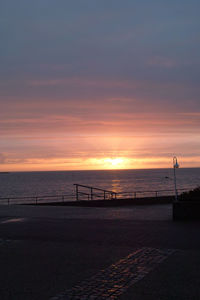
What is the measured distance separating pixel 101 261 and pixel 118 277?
1369 mm

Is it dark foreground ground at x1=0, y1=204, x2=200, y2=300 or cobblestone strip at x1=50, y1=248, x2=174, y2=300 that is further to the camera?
dark foreground ground at x1=0, y1=204, x2=200, y2=300

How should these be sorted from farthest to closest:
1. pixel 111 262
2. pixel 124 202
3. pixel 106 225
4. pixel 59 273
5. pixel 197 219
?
pixel 124 202 → pixel 197 219 → pixel 106 225 → pixel 111 262 → pixel 59 273

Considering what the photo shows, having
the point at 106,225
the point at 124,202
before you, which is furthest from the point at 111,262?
the point at 124,202

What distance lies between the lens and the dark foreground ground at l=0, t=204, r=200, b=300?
A: 6539 millimetres

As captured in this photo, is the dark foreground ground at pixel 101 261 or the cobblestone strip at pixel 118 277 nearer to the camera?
the cobblestone strip at pixel 118 277

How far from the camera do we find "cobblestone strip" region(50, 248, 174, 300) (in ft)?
20.8

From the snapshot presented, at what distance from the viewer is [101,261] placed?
28.5 ft

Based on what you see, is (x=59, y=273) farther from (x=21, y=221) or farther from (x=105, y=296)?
(x=21, y=221)

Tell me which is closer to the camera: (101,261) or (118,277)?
(118,277)

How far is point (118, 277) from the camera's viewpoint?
289 inches

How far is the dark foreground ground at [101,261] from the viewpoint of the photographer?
6.54 metres

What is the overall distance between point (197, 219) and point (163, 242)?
17.7 feet

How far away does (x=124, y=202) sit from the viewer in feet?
88.5

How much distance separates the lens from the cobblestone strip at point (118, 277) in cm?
635
